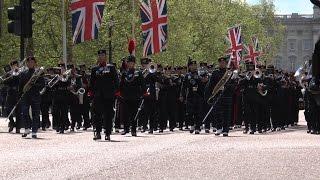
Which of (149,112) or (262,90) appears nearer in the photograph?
(262,90)

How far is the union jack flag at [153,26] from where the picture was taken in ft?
101

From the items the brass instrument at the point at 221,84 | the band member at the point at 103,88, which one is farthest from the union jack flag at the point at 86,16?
the band member at the point at 103,88

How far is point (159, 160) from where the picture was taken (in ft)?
44.1

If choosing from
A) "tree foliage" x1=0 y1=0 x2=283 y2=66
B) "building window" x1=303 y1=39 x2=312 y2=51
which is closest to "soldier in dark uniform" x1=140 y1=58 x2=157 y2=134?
"tree foliage" x1=0 y1=0 x2=283 y2=66

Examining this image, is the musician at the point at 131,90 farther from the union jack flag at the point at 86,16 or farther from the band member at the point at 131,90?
the union jack flag at the point at 86,16

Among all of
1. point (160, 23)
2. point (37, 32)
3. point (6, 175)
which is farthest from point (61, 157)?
point (37, 32)

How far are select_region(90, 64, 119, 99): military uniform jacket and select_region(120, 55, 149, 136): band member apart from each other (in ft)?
6.25

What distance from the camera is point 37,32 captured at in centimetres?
5231

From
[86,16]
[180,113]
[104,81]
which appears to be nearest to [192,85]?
[180,113]

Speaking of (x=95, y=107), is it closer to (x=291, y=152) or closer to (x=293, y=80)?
(x=291, y=152)

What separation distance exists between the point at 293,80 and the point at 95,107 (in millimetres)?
12342

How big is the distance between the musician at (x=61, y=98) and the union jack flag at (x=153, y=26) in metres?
5.76

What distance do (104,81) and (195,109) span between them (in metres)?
4.78

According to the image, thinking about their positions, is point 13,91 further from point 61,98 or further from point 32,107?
point 32,107
